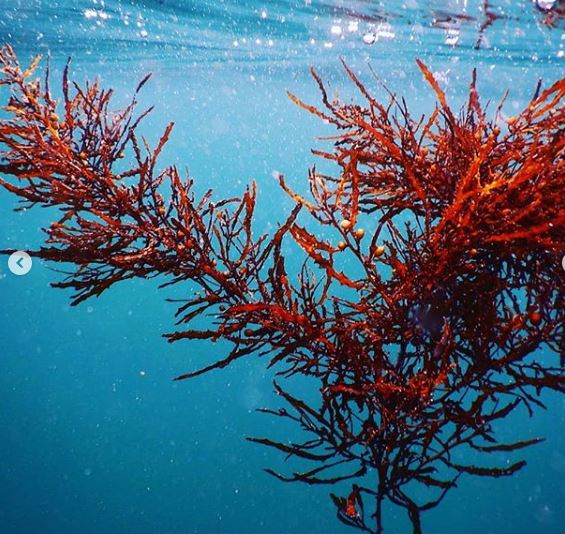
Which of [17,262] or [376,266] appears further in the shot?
[17,262]

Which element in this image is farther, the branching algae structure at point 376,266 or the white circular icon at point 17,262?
the white circular icon at point 17,262

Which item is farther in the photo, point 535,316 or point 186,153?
point 186,153

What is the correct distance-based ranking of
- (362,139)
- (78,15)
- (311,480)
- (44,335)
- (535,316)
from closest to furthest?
(535,316)
(311,480)
(362,139)
(78,15)
(44,335)

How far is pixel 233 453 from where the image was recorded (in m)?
65.6

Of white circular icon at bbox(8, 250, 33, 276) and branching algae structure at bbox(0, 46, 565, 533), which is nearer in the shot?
→ branching algae structure at bbox(0, 46, 565, 533)

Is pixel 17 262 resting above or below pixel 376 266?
below

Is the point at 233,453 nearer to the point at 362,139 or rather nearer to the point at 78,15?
the point at 78,15

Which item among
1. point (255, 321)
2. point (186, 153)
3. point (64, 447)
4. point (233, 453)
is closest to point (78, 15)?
point (255, 321)

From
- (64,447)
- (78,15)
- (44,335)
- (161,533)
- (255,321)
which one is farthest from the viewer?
(44,335)

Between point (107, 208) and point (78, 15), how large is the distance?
11222mm

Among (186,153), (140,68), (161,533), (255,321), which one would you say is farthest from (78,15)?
(186,153)

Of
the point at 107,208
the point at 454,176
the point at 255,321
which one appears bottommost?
the point at 255,321

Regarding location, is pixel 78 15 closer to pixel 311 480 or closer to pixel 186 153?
pixel 311 480

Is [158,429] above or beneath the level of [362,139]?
beneath
